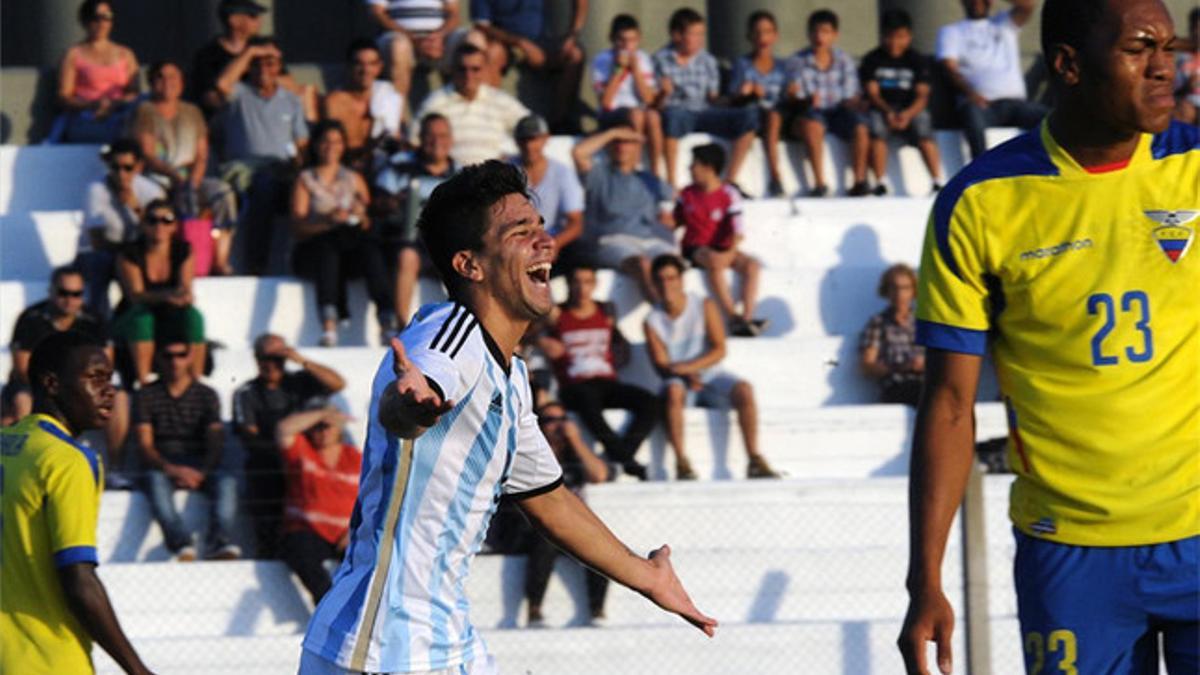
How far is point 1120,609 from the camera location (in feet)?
14.1

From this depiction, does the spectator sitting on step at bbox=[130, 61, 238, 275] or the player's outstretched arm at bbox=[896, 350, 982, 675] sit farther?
the spectator sitting on step at bbox=[130, 61, 238, 275]

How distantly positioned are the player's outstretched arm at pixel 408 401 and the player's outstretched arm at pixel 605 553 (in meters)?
0.80

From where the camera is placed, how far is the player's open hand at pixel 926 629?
4.28 m

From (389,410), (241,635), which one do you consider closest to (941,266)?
(389,410)

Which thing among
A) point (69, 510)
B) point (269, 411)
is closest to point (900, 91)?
point (269, 411)

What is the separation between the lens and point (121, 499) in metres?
10.4

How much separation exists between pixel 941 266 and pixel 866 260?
8.75 m

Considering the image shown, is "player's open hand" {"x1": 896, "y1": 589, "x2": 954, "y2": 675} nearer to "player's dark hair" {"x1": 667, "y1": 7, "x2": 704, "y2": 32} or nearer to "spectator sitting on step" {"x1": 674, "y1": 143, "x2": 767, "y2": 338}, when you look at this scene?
"spectator sitting on step" {"x1": 674, "y1": 143, "x2": 767, "y2": 338}

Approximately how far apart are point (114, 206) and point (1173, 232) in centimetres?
875

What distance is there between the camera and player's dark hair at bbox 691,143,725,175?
1266cm

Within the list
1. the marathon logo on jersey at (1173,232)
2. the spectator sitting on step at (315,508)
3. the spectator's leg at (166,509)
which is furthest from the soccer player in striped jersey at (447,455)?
the spectator's leg at (166,509)

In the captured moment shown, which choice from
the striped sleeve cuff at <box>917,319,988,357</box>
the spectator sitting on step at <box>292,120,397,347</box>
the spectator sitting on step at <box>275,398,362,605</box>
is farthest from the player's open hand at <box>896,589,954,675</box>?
the spectator sitting on step at <box>292,120,397,347</box>

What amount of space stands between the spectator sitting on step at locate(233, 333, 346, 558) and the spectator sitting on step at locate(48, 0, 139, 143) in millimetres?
3344

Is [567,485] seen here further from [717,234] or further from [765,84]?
[765,84]
